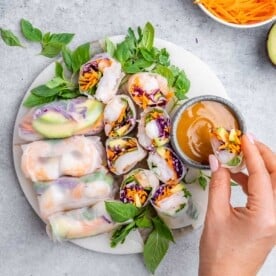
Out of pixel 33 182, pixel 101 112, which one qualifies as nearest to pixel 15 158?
pixel 33 182

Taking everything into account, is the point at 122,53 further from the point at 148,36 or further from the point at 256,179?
the point at 256,179

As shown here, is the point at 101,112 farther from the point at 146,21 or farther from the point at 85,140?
the point at 146,21

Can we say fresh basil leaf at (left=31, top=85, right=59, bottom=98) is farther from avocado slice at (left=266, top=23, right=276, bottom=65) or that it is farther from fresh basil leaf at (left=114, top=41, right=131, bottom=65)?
avocado slice at (left=266, top=23, right=276, bottom=65)

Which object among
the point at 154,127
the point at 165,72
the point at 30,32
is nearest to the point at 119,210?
the point at 154,127

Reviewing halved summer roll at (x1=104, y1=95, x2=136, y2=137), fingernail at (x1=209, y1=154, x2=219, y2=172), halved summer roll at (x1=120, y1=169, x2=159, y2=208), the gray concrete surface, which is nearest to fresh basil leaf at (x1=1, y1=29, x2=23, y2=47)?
the gray concrete surface

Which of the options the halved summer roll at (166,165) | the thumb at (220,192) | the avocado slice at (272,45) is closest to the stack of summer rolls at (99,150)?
the halved summer roll at (166,165)
